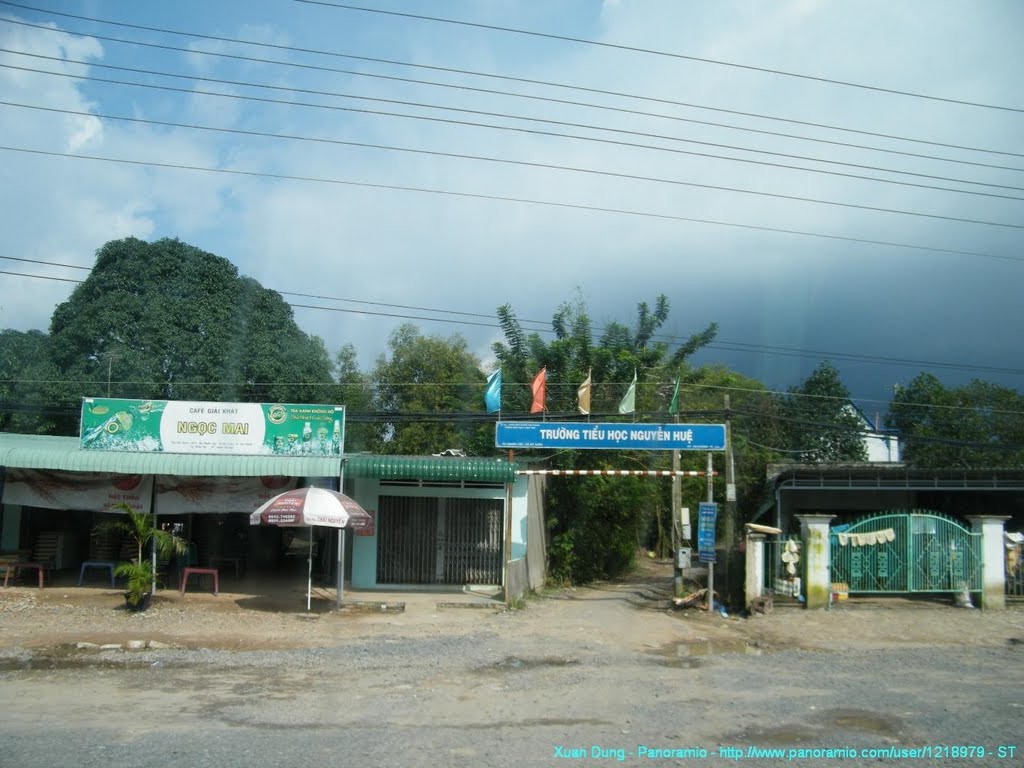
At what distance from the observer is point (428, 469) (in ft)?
53.8

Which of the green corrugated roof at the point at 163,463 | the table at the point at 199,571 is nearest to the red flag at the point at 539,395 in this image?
the green corrugated roof at the point at 163,463

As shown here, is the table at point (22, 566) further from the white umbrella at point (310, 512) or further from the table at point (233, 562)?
the white umbrella at point (310, 512)

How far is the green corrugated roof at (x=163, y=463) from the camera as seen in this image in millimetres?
15570

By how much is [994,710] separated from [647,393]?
1485 centimetres

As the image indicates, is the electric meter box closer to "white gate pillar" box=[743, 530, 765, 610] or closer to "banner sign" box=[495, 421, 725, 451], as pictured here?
"white gate pillar" box=[743, 530, 765, 610]

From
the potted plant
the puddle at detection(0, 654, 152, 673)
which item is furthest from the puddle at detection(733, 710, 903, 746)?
the potted plant

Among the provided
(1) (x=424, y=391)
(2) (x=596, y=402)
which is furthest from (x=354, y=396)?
(2) (x=596, y=402)

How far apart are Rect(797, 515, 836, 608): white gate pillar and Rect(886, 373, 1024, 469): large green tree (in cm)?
1536

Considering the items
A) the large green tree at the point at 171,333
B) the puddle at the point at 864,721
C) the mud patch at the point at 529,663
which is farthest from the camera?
the large green tree at the point at 171,333

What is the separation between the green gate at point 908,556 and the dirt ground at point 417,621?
42cm

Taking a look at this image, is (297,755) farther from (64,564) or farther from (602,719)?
(64,564)

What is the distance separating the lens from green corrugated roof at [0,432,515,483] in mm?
15617

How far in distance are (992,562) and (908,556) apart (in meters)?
1.64

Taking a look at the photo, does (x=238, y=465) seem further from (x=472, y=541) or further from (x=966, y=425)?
(x=966, y=425)
